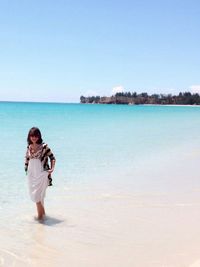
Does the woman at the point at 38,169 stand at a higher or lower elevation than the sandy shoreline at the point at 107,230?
higher

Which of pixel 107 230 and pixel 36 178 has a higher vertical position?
pixel 36 178

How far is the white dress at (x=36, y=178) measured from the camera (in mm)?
6582

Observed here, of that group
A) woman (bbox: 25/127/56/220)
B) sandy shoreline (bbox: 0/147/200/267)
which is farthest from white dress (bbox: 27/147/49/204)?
sandy shoreline (bbox: 0/147/200/267)

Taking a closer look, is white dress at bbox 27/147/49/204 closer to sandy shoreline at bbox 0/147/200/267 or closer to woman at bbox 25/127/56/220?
woman at bbox 25/127/56/220

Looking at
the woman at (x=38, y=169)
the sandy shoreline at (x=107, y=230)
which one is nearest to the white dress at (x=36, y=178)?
the woman at (x=38, y=169)

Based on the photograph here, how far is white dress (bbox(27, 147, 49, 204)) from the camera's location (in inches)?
259

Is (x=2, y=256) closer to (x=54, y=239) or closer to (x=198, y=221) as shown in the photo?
(x=54, y=239)

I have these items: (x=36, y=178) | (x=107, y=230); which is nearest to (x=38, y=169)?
(x=36, y=178)

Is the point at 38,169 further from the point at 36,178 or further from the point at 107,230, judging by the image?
the point at 107,230

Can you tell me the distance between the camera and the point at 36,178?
21.6 ft

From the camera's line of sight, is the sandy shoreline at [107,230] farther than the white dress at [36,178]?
No

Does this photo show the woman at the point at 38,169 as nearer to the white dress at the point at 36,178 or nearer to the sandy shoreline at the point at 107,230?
the white dress at the point at 36,178

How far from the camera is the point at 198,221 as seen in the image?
6.55 metres

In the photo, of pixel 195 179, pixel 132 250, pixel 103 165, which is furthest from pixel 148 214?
pixel 103 165
